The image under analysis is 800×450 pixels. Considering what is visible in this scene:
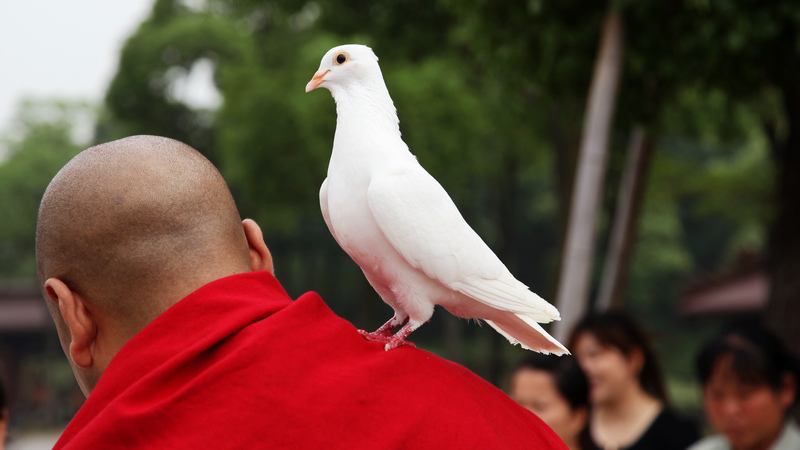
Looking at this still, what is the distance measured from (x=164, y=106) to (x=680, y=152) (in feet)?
95.4

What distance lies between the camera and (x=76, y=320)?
1.64 meters

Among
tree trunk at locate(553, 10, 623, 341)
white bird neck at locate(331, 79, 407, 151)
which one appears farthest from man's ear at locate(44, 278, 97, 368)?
tree trunk at locate(553, 10, 623, 341)

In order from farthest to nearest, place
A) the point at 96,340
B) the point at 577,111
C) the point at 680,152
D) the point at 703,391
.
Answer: the point at 680,152, the point at 577,111, the point at 703,391, the point at 96,340

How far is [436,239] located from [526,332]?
0.35m

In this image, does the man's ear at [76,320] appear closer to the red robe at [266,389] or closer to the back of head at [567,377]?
the red robe at [266,389]

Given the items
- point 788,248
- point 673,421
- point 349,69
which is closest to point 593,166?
point 673,421

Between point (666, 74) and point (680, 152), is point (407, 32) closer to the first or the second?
point (666, 74)

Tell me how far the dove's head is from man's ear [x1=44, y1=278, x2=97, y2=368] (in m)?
0.71

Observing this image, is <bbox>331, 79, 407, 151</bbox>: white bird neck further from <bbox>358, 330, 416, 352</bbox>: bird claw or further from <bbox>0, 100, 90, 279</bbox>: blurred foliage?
<bbox>0, 100, 90, 279</bbox>: blurred foliage

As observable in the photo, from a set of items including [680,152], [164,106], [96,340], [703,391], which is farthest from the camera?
[680,152]

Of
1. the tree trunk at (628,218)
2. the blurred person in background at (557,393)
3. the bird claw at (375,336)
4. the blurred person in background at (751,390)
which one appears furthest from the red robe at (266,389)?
the tree trunk at (628,218)

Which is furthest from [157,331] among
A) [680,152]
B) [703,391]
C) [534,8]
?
[680,152]

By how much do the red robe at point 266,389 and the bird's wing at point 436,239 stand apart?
11.0 inches

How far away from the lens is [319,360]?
151 cm
